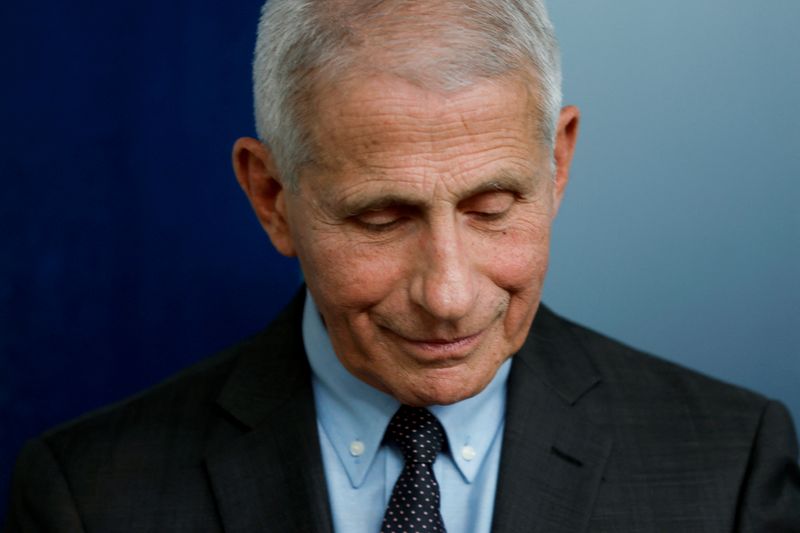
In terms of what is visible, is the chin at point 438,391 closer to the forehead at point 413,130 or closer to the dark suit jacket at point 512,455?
the dark suit jacket at point 512,455

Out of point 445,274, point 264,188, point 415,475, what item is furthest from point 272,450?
point 445,274

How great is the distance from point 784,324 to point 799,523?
0.71 meters

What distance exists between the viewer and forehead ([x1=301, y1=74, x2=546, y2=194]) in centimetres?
231

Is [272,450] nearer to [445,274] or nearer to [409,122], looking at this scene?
[445,274]

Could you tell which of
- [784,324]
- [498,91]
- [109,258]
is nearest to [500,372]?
[498,91]

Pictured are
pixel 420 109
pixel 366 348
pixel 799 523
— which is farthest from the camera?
pixel 799 523

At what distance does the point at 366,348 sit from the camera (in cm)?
251

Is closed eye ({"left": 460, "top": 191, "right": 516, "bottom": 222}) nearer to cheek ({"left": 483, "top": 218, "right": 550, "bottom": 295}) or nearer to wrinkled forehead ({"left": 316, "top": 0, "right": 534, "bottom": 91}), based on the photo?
cheek ({"left": 483, "top": 218, "right": 550, "bottom": 295})

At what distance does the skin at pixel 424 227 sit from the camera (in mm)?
2328

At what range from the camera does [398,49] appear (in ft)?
7.58

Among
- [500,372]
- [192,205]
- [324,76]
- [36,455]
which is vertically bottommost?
[36,455]

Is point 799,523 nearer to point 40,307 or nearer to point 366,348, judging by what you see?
point 366,348

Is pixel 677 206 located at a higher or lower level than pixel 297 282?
higher

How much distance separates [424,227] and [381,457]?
0.59 m
